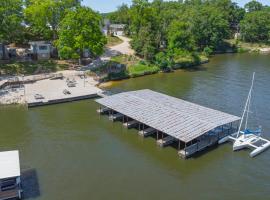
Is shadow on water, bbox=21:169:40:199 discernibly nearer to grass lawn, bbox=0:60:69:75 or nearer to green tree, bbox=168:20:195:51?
grass lawn, bbox=0:60:69:75

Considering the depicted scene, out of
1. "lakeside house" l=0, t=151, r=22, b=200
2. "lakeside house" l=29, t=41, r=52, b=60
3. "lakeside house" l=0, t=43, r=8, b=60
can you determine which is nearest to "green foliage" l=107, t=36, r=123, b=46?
"lakeside house" l=29, t=41, r=52, b=60

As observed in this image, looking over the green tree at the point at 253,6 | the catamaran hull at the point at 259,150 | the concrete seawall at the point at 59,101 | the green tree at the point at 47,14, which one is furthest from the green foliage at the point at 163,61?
the green tree at the point at 253,6

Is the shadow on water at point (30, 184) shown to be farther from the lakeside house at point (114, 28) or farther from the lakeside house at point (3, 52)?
the lakeside house at point (114, 28)

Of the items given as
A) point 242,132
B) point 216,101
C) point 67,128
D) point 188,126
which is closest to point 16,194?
point 67,128

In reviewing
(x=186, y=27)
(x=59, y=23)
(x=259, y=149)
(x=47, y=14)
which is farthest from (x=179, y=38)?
(x=259, y=149)

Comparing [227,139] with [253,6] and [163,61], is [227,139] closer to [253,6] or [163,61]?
[163,61]

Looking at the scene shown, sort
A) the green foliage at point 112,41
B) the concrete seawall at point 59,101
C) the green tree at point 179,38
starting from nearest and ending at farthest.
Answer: the concrete seawall at point 59,101 < the green tree at point 179,38 < the green foliage at point 112,41

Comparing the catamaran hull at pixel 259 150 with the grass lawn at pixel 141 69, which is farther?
the grass lawn at pixel 141 69
